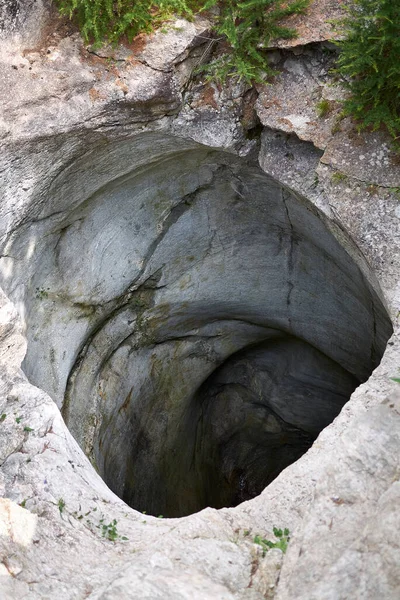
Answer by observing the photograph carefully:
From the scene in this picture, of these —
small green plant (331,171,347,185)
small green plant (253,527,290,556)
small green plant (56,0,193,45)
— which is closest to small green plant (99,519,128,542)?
small green plant (253,527,290,556)

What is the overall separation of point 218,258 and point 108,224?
1.36m

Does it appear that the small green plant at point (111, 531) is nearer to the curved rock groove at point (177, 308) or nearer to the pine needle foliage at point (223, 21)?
the curved rock groove at point (177, 308)

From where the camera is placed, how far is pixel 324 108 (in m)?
4.41

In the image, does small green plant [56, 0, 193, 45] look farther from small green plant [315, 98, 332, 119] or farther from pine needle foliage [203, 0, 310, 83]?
small green plant [315, 98, 332, 119]

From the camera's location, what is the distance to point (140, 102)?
14.9 ft

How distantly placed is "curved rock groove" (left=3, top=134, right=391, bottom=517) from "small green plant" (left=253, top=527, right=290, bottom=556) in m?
2.58

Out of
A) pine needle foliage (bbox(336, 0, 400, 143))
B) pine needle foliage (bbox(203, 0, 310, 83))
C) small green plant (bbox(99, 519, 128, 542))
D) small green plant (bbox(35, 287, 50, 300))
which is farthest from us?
small green plant (bbox(35, 287, 50, 300))

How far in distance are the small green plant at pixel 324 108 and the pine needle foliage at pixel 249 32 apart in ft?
1.56

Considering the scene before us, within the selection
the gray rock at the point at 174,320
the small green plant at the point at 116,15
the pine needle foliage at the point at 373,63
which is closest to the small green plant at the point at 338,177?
the gray rock at the point at 174,320

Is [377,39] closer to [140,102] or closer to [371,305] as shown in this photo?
[140,102]

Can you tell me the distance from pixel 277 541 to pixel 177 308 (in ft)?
12.9

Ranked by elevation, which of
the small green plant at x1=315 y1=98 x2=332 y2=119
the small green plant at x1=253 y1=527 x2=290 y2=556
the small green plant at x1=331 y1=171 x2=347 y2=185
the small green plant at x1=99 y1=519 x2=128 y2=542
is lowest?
the small green plant at x1=99 y1=519 x2=128 y2=542

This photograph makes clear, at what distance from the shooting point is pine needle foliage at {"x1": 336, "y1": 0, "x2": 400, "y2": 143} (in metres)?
3.85

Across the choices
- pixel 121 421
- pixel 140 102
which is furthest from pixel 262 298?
pixel 140 102
